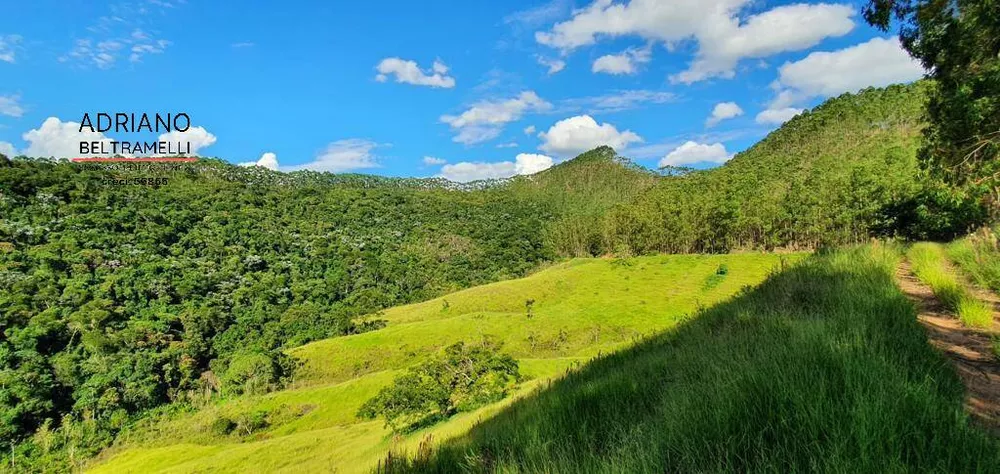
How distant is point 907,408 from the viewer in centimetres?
261

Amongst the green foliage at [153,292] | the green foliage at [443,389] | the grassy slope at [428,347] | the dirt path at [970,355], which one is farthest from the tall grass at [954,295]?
the green foliage at [153,292]

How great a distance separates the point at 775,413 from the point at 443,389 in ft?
154

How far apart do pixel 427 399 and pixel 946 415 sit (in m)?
47.3

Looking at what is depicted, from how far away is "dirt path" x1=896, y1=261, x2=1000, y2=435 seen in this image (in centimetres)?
328

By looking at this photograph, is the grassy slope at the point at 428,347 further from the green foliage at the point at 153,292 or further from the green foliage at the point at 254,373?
the green foliage at the point at 153,292

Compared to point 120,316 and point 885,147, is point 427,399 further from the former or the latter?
point 885,147

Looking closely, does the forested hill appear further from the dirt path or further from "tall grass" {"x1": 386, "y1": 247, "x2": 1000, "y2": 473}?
"tall grass" {"x1": 386, "y1": 247, "x2": 1000, "y2": 473}

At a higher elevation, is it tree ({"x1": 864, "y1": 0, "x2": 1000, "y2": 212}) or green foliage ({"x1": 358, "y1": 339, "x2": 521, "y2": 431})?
tree ({"x1": 864, "y1": 0, "x2": 1000, "y2": 212})

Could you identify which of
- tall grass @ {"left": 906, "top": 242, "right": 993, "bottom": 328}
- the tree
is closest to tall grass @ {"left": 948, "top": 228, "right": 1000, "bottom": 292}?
tall grass @ {"left": 906, "top": 242, "right": 993, "bottom": 328}

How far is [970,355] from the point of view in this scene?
4.65 m

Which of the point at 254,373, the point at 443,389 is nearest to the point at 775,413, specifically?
the point at 443,389

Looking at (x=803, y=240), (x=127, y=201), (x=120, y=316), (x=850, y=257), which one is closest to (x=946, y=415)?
(x=850, y=257)

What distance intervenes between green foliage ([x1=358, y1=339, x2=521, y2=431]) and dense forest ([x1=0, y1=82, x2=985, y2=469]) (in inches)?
1575

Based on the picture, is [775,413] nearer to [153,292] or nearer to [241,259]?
[153,292]
